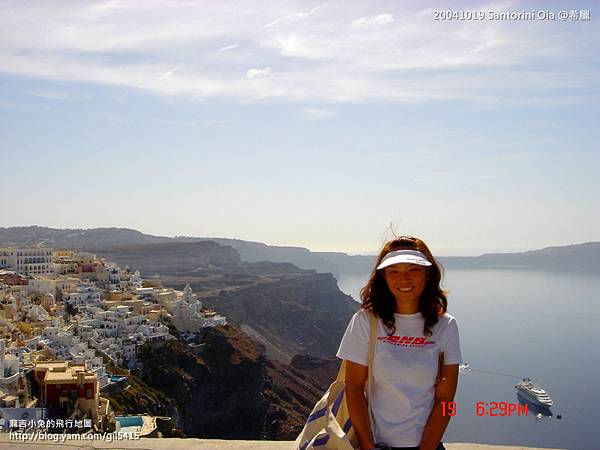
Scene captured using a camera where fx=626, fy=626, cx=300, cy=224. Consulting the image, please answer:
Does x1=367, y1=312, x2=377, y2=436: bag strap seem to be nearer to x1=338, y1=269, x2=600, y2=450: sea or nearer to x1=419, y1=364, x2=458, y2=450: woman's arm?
x1=419, y1=364, x2=458, y2=450: woman's arm

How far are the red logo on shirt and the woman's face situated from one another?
11cm

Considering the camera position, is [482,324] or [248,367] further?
[482,324]

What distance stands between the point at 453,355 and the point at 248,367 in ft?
90.2

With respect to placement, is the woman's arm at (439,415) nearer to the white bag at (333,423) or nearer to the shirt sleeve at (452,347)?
the shirt sleeve at (452,347)

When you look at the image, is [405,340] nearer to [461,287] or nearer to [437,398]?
[437,398]

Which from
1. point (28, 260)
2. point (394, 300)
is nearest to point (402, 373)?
point (394, 300)

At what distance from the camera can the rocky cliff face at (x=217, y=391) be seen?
23.4 meters

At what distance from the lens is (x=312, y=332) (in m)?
66.1

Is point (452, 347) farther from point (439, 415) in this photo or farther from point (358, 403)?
point (358, 403)

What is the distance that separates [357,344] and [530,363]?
180 ft

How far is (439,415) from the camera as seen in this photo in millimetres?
1875

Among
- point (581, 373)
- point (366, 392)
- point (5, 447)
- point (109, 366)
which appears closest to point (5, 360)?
point (109, 366)

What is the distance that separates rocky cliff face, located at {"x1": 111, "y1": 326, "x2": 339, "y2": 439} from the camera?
76.7ft

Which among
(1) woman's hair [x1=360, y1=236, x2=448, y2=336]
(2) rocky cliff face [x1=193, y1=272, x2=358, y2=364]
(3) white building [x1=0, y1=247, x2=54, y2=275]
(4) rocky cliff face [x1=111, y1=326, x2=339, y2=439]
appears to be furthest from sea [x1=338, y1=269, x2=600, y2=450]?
(3) white building [x1=0, y1=247, x2=54, y2=275]
